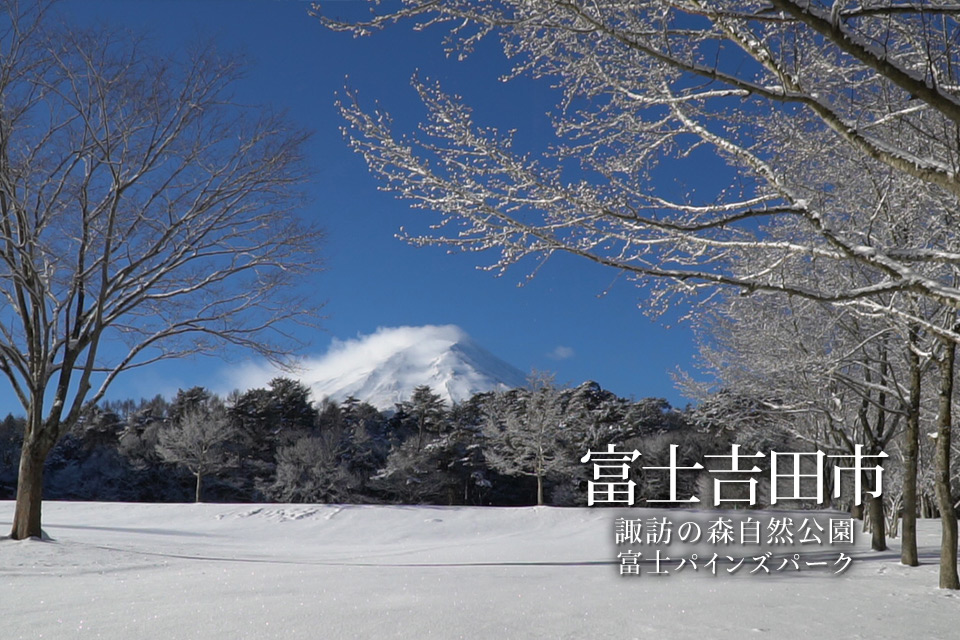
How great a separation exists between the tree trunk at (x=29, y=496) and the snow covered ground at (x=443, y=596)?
2.39 ft

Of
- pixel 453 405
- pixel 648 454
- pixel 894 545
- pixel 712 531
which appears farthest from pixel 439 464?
pixel 712 531

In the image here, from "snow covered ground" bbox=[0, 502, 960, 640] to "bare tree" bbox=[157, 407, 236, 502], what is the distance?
15.6 metres

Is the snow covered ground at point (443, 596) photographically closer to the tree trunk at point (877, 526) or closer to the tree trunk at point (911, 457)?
the tree trunk at point (877, 526)

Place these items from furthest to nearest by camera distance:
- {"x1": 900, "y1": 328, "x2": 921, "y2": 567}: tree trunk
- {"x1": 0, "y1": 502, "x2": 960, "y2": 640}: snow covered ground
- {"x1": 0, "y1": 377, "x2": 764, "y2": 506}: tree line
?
{"x1": 0, "y1": 377, "x2": 764, "y2": 506}: tree line, {"x1": 900, "y1": 328, "x2": 921, "y2": 567}: tree trunk, {"x1": 0, "y1": 502, "x2": 960, "y2": 640}: snow covered ground

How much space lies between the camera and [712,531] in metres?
9.65

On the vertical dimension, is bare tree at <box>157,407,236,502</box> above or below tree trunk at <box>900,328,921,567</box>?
below

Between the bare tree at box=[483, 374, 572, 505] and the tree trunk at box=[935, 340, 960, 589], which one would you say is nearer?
the tree trunk at box=[935, 340, 960, 589]

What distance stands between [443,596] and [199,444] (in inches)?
1018

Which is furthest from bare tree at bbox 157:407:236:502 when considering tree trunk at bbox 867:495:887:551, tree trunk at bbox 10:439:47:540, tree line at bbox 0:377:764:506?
tree trunk at bbox 867:495:887:551

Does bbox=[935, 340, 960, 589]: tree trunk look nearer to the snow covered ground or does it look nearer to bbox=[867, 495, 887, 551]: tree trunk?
the snow covered ground

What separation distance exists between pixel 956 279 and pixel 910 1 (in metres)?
5.41

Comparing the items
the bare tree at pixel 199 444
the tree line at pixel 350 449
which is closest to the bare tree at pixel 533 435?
the tree line at pixel 350 449

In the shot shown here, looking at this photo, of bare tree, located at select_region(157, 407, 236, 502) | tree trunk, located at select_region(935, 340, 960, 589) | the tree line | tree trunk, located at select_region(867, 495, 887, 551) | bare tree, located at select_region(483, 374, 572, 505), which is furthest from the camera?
the tree line

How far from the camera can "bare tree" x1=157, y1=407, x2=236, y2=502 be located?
28.4 metres
